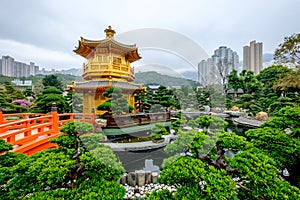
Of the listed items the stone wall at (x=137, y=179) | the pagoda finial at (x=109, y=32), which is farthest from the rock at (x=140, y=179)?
the pagoda finial at (x=109, y=32)

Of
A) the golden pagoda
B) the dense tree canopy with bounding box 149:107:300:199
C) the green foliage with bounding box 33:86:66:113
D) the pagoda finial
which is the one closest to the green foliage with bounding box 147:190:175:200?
the dense tree canopy with bounding box 149:107:300:199

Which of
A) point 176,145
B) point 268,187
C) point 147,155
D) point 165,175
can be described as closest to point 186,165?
point 165,175

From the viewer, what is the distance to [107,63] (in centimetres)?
862

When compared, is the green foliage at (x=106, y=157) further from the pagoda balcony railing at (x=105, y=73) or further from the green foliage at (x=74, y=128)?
the pagoda balcony railing at (x=105, y=73)

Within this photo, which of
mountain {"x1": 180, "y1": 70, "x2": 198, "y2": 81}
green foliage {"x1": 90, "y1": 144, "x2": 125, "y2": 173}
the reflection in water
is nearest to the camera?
green foliage {"x1": 90, "y1": 144, "x2": 125, "y2": 173}

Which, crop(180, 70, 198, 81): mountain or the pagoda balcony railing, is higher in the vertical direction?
the pagoda balcony railing

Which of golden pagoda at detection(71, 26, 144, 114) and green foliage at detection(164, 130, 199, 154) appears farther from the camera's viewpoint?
golden pagoda at detection(71, 26, 144, 114)

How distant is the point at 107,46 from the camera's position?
8.73m

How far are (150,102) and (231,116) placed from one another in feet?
28.9

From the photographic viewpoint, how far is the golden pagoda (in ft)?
27.0

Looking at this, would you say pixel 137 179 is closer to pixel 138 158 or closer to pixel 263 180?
pixel 138 158

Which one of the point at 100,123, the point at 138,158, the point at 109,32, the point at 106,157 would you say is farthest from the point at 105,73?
the point at 106,157

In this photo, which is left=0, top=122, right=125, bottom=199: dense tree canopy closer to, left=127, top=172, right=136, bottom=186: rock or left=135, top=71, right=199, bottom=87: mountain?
left=127, top=172, right=136, bottom=186: rock

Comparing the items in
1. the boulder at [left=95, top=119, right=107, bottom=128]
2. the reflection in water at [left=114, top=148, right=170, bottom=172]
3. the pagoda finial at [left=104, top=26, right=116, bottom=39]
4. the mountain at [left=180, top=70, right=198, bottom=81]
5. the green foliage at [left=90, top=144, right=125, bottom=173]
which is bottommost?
the reflection in water at [left=114, top=148, right=170, bottom=172]
